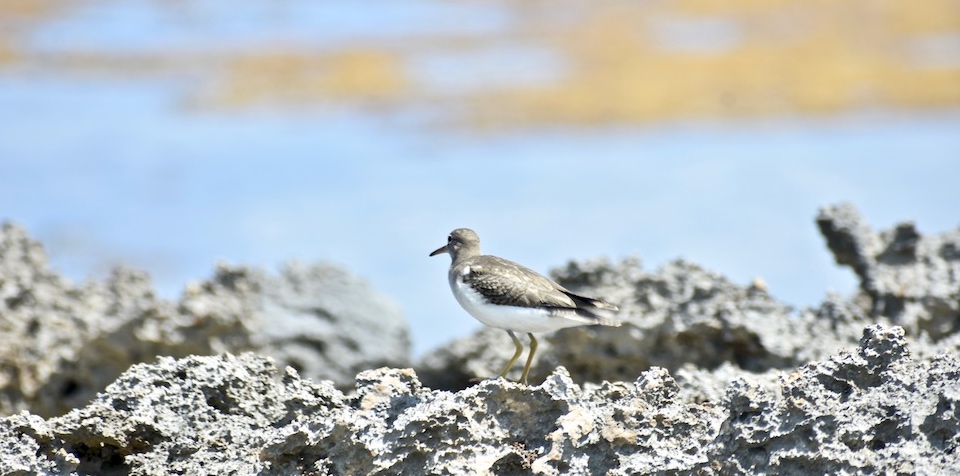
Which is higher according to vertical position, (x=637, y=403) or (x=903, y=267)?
(x=903, y=267)

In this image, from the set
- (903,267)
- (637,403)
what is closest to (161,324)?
(637,403)

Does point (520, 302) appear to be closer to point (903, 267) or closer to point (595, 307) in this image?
point (595, 307)

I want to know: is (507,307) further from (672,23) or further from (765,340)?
(672,23)

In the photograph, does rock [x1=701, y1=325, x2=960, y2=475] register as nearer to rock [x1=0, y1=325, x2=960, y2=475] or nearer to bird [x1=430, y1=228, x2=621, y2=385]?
rock [x1=0, y1=325, x2=960, y2=475]

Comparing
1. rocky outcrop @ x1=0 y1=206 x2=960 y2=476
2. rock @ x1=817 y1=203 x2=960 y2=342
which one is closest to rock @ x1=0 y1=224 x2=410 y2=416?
rocky outcrop @ x1=0 y1=206 x2=960 y2=476

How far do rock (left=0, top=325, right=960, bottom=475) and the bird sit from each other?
548 mm

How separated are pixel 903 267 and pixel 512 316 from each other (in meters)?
3.32

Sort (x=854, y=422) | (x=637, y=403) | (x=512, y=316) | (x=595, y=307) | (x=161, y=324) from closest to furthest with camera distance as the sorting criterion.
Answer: (x=854, y=422), (x=637, y=403), (x=512, y=316), (x=595, y=307), (x=161, y=324)

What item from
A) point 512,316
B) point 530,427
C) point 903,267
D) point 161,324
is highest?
point 161,324

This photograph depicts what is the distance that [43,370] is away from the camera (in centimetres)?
844

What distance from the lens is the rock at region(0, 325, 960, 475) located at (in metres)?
4.55

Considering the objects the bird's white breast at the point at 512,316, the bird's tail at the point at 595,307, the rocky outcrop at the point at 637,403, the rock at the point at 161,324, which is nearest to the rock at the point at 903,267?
the rocky outcrop at the point at 637,403

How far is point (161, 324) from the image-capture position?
823cm

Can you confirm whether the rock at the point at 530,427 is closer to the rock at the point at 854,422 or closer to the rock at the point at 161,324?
the rock at the point at 854,422
